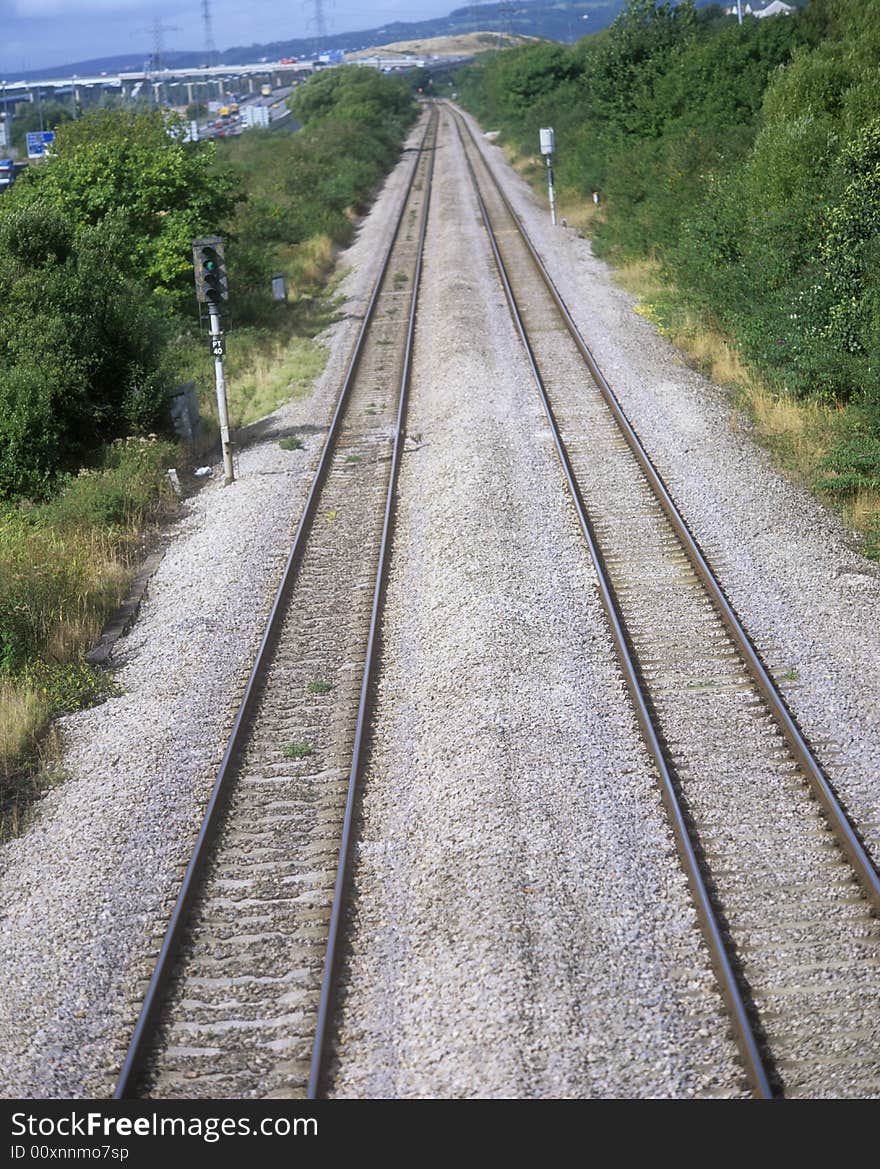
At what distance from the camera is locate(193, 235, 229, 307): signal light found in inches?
661

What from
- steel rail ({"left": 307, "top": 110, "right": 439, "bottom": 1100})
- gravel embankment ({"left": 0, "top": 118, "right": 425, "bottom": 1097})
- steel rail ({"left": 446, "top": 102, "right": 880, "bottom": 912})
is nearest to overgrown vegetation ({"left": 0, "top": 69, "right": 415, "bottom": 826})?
gravel embankment ({"left": 0, "top": 118, "right": 425, "bottom": 1097})

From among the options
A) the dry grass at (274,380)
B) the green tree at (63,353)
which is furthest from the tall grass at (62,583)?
the dry grass at (274,380)

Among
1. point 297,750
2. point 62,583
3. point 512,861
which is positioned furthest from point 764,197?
point 512,861

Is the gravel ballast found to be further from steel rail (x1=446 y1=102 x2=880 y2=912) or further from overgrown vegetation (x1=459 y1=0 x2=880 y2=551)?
overgrown vegetation (x1=459 y1=0 x2=880 y2=551)

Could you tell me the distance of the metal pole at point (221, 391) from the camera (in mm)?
17234

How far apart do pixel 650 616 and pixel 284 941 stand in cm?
576

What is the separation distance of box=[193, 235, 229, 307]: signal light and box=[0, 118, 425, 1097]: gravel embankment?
9.93 ft

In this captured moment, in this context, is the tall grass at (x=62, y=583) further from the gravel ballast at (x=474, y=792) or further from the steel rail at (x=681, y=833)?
the steel rail at (x=681, y=833)

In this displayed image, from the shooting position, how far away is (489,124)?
96562 mm

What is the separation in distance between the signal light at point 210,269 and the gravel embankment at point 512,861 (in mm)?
4482

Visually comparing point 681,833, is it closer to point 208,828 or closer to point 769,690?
point 769,690

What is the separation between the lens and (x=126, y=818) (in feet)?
31.3

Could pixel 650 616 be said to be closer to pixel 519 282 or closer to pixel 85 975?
pixel 85 975
